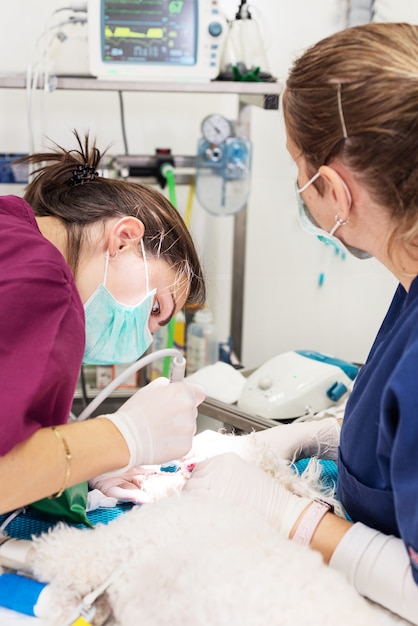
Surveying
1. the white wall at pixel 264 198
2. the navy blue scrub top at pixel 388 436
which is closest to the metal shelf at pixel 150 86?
the white wall at pixel 264 198

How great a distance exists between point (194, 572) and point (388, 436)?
33 cm

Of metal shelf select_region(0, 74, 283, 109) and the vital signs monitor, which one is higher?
the vital signs monitor

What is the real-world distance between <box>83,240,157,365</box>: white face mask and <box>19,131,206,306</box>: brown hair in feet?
0.19

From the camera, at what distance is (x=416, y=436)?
0.83 m

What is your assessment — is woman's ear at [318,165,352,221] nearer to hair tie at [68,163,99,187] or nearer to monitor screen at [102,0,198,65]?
hair tie at [68,163,99,187]

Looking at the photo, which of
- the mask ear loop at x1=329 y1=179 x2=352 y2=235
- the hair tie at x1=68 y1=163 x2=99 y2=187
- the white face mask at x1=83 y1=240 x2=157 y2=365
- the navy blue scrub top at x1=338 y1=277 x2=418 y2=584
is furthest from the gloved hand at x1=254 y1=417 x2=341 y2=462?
the hair tie at x1=68 y1=163 x2=99 y2=187

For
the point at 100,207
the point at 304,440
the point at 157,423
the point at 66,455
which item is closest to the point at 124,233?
the point at 100,207

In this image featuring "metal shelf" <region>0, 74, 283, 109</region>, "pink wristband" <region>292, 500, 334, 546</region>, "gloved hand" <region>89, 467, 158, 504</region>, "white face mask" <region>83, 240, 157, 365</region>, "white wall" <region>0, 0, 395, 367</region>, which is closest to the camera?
"pink wristband" <region>292, 500, 334, 546</region>

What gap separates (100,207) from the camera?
4.04 ft

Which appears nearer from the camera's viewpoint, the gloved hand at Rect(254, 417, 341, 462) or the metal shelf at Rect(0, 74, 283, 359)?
the gloved hand at Rect(254, 417, 341, 462)

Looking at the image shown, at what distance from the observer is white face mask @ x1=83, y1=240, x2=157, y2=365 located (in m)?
1.26

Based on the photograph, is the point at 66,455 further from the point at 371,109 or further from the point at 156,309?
the point at 371,109

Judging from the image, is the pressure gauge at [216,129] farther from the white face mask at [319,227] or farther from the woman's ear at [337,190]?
the woman's ear at [337,190]

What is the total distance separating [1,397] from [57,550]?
0.79ft
